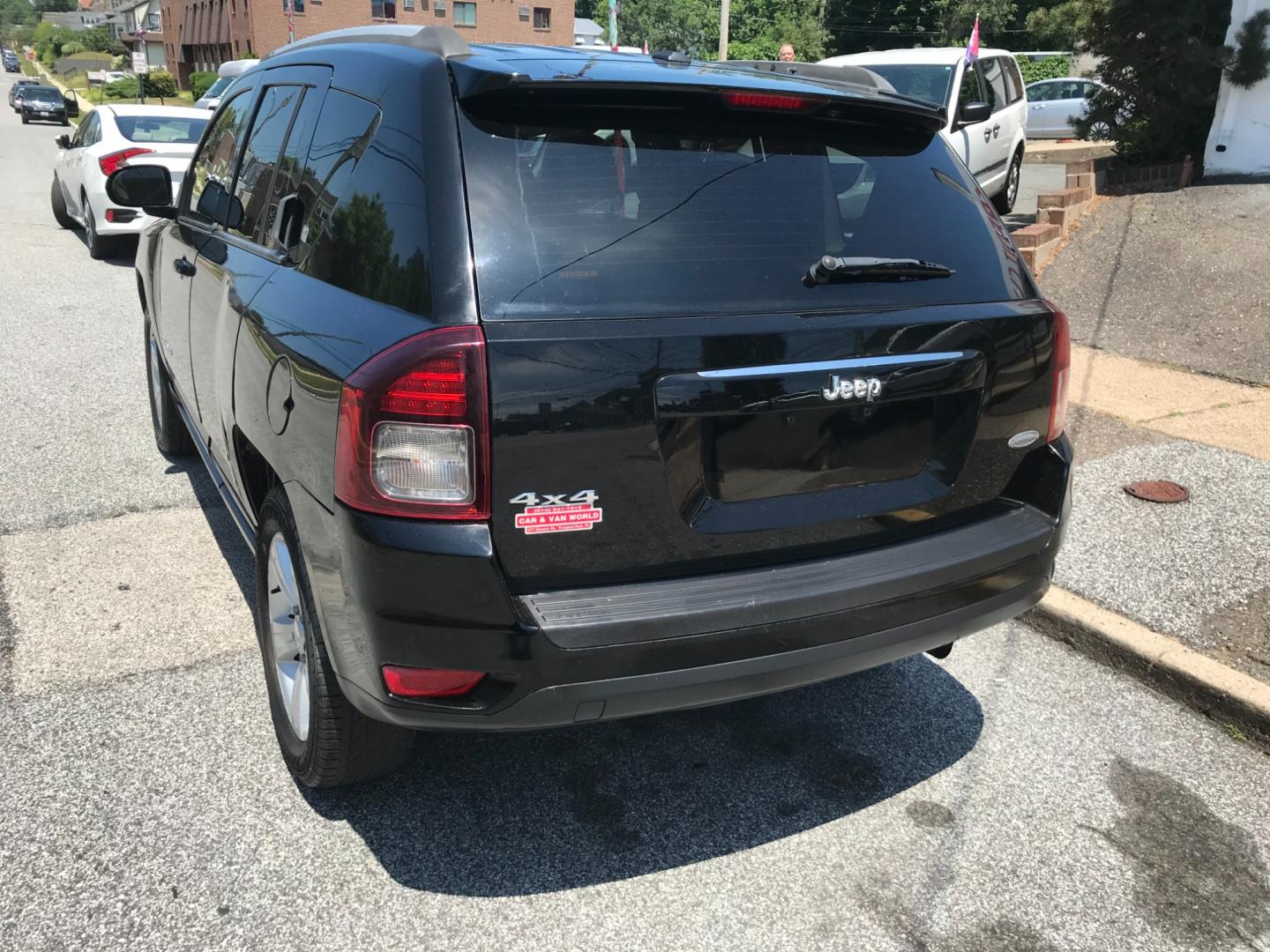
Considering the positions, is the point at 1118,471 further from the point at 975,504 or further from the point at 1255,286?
the point at 1255,286

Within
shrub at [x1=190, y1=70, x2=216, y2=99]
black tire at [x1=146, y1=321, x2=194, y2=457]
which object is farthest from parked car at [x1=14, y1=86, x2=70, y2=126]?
black tire at [x1=146, y1=321, x2=194, y2=457]

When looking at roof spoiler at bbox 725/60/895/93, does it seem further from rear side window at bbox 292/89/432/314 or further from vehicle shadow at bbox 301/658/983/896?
vehicle shadow at bbox 301/658/983/896

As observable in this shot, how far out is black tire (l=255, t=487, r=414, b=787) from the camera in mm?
2703

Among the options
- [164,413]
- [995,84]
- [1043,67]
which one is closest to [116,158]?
[164,413]

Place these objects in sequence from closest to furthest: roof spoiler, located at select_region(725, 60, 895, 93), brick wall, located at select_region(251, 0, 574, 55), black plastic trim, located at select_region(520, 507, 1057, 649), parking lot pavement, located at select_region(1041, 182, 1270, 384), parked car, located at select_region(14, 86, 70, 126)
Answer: black plastic trim, located at select_region(520, 507, 1057, 649) → roof spoiler, located at select_region(725, 60, 895, 93) → parking lot pavement, located at select_region(1041, 182, 1270, 384) → parked car, located at select_region(14, 86, 70, 126) → brick wall, located at select_region(251, 0, 574, 55)

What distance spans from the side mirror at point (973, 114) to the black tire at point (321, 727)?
8.68 metres

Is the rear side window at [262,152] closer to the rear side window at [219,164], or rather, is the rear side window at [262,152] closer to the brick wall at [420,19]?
the rear side window at [219,164]

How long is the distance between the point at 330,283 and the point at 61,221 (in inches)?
548

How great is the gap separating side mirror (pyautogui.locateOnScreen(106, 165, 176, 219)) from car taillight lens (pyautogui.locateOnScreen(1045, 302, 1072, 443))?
12.0 ft

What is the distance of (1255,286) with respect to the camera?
8266 millimetres

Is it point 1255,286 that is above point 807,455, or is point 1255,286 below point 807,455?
below

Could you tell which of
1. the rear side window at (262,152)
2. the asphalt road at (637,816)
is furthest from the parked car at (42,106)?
the rear side window at (262,152)

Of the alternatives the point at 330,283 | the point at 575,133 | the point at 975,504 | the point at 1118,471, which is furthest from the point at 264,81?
the point at 1118,471

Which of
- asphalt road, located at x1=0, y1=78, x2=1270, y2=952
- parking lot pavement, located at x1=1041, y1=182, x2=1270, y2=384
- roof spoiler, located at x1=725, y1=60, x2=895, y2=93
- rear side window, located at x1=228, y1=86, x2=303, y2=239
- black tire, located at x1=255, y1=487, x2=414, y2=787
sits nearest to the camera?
asphalt road, located at x1=0, y1=78, x2=1270, y2=952
